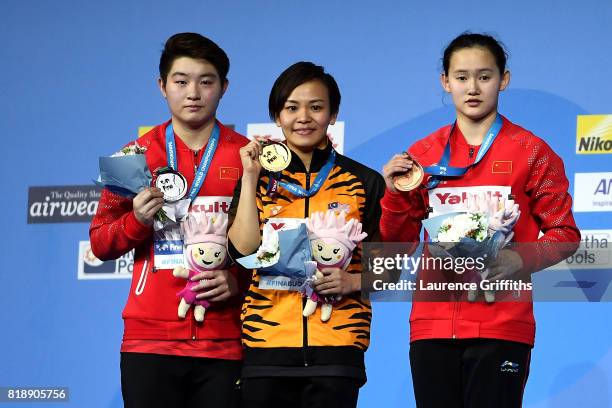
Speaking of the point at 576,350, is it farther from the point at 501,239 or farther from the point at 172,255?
the point at 172,255

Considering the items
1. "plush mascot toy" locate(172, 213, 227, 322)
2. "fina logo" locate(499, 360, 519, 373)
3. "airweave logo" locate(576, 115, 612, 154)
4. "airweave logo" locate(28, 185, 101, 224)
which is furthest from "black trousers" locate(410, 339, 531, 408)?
"airweave logo" locate(28, 185, 101, 224)

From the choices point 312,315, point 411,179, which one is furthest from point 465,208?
point 312,315

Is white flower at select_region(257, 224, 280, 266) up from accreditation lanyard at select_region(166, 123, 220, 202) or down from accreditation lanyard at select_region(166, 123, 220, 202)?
down

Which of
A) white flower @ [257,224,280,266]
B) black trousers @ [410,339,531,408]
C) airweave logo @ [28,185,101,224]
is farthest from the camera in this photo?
airweave logo @ [28,185,101,224]

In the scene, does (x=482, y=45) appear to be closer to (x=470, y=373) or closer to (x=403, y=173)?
(x=403, y=173)

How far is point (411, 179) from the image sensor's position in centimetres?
288

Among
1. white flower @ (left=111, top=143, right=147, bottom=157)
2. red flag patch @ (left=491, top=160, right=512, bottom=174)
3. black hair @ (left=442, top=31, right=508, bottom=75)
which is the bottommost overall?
red flag patch @ (left=491, top=160, right=512, bottom=174)

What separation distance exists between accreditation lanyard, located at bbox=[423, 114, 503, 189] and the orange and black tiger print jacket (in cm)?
18

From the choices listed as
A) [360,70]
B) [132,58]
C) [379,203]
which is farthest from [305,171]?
[132,58]

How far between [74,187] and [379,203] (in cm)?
205

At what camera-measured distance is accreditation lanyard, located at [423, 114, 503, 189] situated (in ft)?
9.67

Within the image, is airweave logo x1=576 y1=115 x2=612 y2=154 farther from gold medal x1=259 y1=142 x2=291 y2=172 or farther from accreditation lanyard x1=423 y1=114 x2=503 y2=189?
gold medal x1=259 y1=142 x2=291 y2=172

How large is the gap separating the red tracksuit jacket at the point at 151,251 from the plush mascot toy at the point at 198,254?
0.10 feet

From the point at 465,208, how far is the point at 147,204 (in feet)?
2.78
